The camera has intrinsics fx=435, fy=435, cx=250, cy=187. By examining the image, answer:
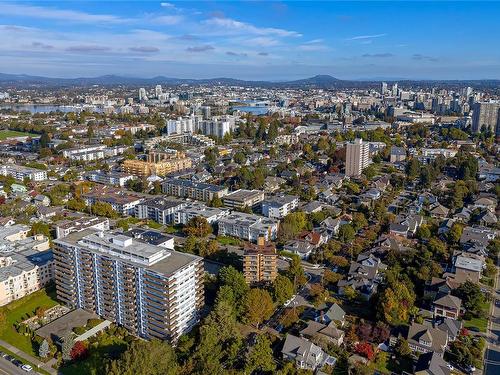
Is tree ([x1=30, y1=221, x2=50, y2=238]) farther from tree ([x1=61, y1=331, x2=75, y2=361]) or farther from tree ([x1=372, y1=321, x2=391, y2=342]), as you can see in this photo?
tree ([x1=372, y1=321, x2=391, y2=342])

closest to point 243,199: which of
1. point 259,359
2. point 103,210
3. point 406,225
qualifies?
point 103,210

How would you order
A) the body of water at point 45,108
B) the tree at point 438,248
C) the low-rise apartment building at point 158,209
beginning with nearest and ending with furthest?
the tree at point 438,248
the low-rise apartment building at point 158,209
the body of water at point 45,108

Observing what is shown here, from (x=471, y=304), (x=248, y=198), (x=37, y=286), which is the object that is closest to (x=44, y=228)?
(x=37, y=286)

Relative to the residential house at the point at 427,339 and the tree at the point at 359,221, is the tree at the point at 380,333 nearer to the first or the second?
the residential house at the point at 427,339

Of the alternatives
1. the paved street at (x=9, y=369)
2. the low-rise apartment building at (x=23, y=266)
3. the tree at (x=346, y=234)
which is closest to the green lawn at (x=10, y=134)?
the low-rise apartment building at (x=23, y=266)

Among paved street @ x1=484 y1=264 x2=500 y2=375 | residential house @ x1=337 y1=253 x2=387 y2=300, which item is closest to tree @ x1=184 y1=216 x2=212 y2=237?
residential house @ x1=337 y1=253 x2=387 y2=300

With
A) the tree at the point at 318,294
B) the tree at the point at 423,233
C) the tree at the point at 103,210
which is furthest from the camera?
the tree at the point at 103,210
